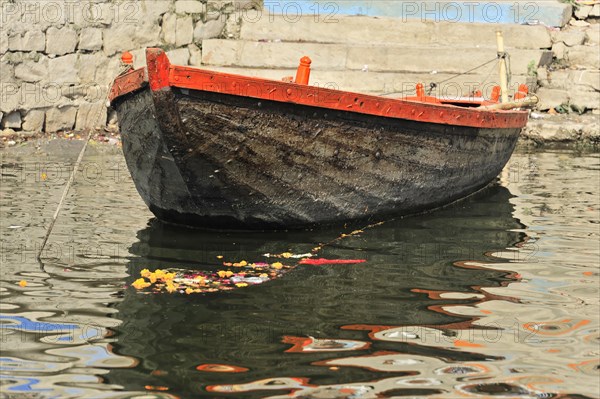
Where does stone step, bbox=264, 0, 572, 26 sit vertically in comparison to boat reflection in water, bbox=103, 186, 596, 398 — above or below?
above

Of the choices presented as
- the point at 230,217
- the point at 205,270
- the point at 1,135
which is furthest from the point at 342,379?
the point at 1,135

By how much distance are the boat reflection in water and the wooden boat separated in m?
0.23

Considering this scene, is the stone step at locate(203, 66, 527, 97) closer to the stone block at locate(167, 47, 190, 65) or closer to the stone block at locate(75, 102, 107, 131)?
the stone block at locate(167, 47, 190, 65)

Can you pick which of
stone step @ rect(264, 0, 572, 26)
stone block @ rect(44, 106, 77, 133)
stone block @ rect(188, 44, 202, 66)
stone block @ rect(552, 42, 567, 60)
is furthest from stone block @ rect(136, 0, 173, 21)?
stone block @ rect(552, 42, 567, 60)

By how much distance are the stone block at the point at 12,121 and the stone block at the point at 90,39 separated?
44.7 inches

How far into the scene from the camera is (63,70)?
11758 millimetres

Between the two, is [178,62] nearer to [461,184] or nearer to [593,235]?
[461,184]

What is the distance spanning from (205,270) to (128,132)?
4.88 ft

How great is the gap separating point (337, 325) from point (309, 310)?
31 cm

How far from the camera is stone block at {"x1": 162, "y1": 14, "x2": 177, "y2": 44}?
12734 mm

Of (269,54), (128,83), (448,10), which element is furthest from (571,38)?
(128,83)

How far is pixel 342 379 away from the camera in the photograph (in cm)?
443

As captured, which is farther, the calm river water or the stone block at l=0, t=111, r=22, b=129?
the stone block at l=0, t=111, r=22, b=129

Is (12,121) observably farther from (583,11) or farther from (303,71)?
(583,11)
